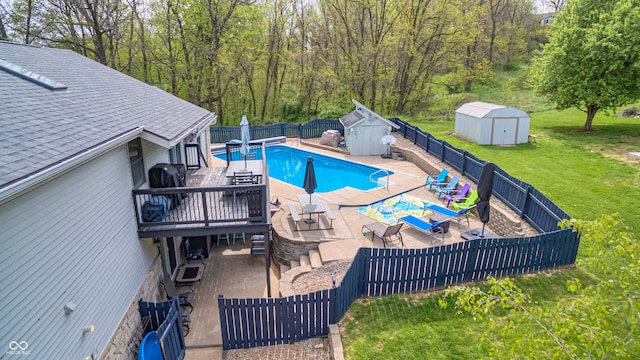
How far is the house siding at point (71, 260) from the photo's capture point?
14.3 feet

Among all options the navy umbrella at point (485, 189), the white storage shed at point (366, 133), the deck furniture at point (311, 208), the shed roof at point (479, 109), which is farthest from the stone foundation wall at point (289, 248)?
the shed roof at point (479, 109)

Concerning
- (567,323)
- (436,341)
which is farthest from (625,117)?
(567,323)

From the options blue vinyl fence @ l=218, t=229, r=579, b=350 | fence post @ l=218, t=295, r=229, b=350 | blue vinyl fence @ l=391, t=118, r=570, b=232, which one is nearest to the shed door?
blue vinyl fence @ l=391, t=118, r=570, b=232

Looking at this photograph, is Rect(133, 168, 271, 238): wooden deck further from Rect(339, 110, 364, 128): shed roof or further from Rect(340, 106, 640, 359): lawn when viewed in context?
Rect(339, 110, 364, 128): shed roof

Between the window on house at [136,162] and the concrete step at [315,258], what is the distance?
5.11 metres

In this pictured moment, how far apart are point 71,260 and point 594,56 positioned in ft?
83.6

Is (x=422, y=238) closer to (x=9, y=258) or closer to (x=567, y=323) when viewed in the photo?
(x=567, y=323)

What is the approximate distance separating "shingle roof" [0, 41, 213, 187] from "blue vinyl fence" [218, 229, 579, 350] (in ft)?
13.2

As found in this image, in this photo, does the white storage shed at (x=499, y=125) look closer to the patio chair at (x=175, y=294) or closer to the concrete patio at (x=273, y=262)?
the concrete patio at (x=273, y=262)

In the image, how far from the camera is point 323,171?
21.2 meters

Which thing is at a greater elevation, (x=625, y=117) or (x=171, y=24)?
(x=171, y=24)

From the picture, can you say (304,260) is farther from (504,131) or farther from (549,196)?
(504,131)

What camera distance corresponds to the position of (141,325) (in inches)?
320

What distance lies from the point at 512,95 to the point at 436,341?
36.4 m
